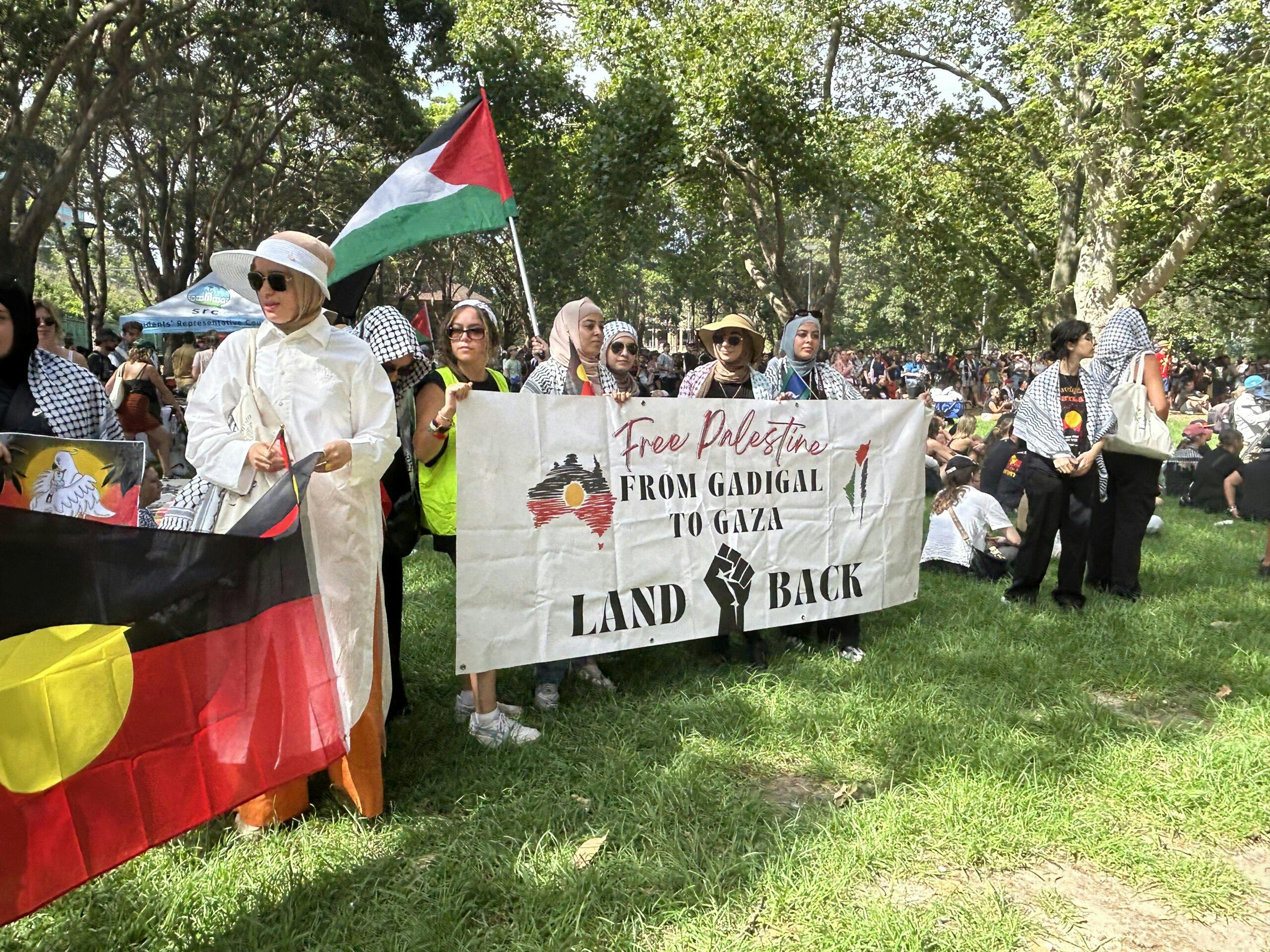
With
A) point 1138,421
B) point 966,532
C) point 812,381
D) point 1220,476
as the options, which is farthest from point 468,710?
point 1220,476

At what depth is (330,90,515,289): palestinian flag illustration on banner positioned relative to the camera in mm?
4477

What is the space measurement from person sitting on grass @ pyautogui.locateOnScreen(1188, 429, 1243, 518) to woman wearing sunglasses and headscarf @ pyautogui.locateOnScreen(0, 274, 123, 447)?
396 inches

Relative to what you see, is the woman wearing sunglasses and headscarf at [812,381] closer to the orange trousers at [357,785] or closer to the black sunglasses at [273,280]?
the orange trousers at [357,785]

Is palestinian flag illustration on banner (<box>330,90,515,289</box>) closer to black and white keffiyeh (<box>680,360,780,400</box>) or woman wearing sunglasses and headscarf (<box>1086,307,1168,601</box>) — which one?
black and white keffiyeh (<box>680,360,780,400</box>)

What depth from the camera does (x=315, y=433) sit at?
2.83 meters

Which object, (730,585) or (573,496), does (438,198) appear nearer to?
(573,496)

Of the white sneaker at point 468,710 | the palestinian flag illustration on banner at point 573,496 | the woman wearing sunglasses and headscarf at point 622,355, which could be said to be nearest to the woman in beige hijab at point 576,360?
the woman wearing sunglasses and headscarf at point 622,355

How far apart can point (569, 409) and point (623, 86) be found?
13120 millimetres

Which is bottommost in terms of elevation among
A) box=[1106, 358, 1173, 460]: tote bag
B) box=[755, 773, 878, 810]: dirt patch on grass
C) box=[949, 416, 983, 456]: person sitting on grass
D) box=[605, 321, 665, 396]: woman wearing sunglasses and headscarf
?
box=[755, 773, 878, 810]: dirt patch on grass

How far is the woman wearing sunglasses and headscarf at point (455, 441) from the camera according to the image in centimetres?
352

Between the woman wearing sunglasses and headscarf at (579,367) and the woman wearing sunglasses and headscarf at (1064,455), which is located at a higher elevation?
the woman wearing sunglasses and headscarf at (579,367)

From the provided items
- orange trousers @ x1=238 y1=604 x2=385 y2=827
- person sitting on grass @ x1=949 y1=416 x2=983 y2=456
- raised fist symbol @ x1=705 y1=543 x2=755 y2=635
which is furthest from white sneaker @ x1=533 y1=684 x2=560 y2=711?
person sitting on grass @ x1=949 y1=416 x2=983 y2=456

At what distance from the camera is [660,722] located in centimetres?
372

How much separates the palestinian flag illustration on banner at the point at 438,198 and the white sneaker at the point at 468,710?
2.12 meters
